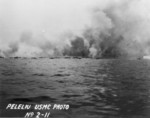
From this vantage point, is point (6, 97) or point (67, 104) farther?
point (6, 97)

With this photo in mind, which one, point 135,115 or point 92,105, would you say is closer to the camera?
point 135,115

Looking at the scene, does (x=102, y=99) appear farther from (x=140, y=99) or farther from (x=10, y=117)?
(x=10, y=117)

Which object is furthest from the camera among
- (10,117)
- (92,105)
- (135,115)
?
(92,105)

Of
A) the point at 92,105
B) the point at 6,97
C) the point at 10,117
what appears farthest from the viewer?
the point at 6,97

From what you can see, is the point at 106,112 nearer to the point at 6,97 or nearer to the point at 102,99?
the point at 102,99

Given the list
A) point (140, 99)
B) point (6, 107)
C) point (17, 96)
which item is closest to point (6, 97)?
point (17, 96)

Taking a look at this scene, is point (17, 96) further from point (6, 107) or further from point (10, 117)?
point (10, 117)

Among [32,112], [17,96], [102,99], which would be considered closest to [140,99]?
[102,99]

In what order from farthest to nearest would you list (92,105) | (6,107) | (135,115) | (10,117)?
(92,105)
(6,107)
(135,115)
(10,117)

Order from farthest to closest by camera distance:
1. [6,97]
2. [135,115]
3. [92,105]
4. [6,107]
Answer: [6,97]
[92,105]
[6,107]
[135,115]
